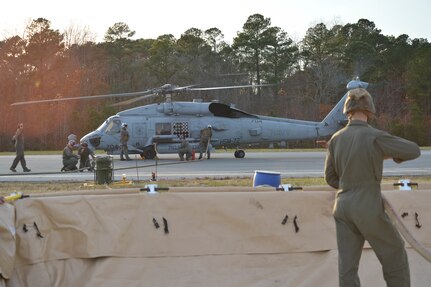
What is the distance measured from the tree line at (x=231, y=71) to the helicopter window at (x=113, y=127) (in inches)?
956

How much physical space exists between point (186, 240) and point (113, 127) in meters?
20.8

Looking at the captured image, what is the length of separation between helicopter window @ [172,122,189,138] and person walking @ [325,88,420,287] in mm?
21706

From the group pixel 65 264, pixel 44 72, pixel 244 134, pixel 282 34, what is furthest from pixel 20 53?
pixel 65 264

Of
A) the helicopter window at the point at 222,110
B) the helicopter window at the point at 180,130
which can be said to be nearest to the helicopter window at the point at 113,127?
the helicopter window at the point at 180,130

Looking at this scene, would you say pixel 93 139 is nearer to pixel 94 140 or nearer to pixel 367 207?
pixel 94 140

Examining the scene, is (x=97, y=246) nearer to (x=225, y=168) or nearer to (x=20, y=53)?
(x=225, y=168)

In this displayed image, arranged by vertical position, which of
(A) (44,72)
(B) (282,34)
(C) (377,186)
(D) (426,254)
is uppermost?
(B) (282,34)

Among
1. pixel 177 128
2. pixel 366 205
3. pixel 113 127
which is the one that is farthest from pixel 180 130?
pixel 366 205

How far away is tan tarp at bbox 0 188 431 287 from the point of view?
561 cm

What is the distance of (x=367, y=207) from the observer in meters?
4.39

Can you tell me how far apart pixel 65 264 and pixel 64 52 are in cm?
5842

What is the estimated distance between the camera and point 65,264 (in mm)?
5617

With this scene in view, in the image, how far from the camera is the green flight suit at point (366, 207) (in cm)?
441

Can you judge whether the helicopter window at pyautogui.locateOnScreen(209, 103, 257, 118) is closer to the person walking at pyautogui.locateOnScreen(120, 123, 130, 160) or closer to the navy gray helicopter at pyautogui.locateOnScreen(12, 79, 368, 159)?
the navy gray helicopter at pyautogui.locateOnScreen(12, 79, 368, 159)
